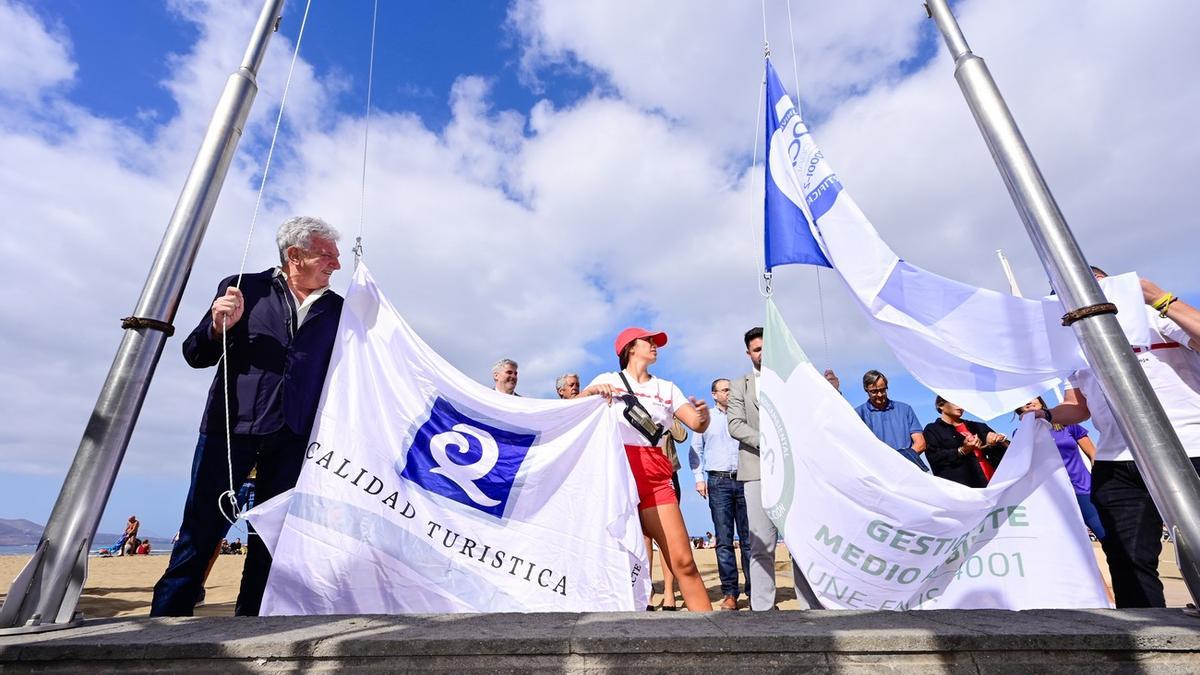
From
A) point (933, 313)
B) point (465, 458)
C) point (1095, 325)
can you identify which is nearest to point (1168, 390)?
point (1095, 325)

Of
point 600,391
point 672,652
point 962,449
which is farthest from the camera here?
point 962,449

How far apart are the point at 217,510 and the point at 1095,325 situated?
407 centimetres

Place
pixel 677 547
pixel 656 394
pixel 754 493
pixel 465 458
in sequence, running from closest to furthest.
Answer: pixel 465 458
pixel 677 547
pixel 656 394
pixel 754 493

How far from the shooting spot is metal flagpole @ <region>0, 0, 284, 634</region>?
237cm

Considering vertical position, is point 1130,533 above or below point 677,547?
below

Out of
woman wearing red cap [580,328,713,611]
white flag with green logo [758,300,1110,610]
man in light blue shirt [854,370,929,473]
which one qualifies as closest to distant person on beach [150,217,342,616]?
woman wearing red cap [580,328,713,611]

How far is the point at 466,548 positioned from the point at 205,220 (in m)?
2.05

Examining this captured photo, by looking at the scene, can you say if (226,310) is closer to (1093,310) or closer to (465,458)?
(465,458)

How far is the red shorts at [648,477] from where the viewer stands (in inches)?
154

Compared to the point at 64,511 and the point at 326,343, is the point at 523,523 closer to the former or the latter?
the point at 326,343

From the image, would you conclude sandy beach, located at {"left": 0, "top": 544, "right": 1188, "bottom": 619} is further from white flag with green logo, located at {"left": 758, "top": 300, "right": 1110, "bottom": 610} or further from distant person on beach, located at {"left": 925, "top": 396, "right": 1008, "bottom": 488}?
white flag with green logo, located at {"left": 758, "top": 300, "right": 1110, "bottom": 610}

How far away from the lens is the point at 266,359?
3293 mm

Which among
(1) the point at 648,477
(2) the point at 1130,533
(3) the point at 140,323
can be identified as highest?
(3) the point at 140,323

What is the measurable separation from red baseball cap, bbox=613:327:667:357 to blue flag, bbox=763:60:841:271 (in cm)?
95
